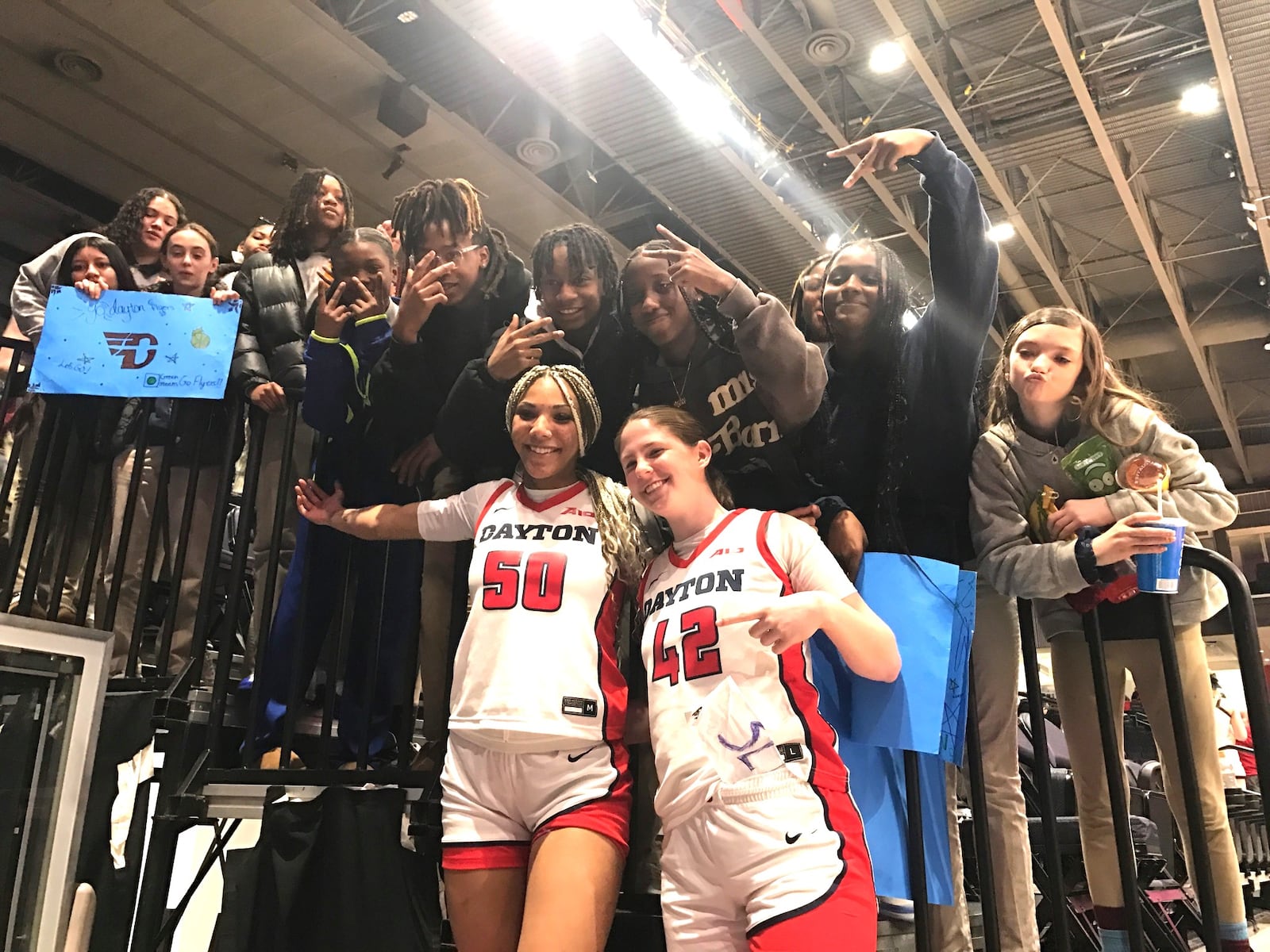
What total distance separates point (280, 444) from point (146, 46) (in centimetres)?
518

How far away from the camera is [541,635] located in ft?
6.52

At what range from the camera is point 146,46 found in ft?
21.6

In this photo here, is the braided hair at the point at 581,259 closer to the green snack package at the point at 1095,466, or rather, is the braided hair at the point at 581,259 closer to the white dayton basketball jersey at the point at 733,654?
the white dayton basketball jersey at the point at 733,654

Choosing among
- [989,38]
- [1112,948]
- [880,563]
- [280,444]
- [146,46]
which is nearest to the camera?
[880,563]

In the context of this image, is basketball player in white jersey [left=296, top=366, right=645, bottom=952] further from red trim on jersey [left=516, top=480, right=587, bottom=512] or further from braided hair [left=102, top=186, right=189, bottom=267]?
braided hair [left=102, top=186, right=189, bottom=267]

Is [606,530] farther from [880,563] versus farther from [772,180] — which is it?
[772,180]

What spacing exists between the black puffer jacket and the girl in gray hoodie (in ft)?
6.66

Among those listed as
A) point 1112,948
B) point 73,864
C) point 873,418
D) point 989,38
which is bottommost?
point 1112,948

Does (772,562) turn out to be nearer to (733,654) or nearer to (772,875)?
(733,654)

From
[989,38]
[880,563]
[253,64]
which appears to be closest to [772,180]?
[989,38]

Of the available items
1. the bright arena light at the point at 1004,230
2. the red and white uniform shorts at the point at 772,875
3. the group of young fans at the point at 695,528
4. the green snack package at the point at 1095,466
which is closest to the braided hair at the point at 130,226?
the group of young fans at the point at 695,528

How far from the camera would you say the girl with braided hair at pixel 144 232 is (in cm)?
357

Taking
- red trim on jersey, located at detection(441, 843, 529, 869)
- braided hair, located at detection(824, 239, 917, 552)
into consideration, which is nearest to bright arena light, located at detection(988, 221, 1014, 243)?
braided hair, located at detection(824, 239, 917, 552)

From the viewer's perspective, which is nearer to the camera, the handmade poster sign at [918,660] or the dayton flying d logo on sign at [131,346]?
the handmade poster sign at [918,660]
